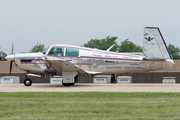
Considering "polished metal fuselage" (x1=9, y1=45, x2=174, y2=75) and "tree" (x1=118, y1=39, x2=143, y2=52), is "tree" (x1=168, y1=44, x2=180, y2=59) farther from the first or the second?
"polished metal fuselage" (x1=9, y1=45, x2=174, y2=75)

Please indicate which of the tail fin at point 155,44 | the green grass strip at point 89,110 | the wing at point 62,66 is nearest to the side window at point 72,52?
the wing at point 62,66

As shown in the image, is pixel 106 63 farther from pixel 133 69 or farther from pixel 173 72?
pixel 173 72

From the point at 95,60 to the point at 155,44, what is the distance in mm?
4301

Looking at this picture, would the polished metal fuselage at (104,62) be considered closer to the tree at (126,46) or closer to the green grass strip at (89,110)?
the green grass strip at (89,110)

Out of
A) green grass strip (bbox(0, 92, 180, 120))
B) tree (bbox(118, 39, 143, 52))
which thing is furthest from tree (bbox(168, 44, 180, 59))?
green grass strip (bbox(0, 92, 180, 120))

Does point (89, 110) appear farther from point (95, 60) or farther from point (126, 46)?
point (126, 46)

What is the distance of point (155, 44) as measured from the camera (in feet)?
60.1

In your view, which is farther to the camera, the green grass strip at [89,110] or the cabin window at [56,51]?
the cabin window at [56,51]

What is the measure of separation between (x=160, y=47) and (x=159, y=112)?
11.3 m

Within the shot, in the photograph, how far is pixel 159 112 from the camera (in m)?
7.60

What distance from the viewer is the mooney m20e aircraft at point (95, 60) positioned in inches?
721

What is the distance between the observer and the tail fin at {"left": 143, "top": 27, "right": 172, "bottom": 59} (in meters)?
18.3

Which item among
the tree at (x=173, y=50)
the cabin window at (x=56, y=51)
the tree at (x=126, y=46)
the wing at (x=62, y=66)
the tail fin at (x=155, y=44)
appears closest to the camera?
the wing at (x=62, y=66)

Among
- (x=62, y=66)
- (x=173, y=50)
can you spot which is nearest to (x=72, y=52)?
(x=62, y=66)
